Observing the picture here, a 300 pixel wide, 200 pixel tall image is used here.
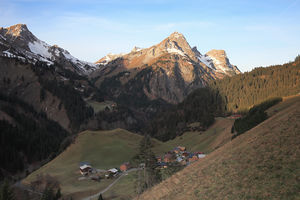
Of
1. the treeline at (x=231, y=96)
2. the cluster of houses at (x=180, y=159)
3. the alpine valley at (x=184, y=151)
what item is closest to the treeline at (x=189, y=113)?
the treeline at (x=231, y=96)

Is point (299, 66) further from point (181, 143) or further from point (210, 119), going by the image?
point (181, 143)

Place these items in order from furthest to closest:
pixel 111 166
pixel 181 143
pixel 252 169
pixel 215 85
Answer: pixel 215 85, pixel 181 143, pixel 111 166, pixel 252 169

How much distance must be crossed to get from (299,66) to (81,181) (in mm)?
152665

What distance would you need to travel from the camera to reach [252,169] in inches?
1001

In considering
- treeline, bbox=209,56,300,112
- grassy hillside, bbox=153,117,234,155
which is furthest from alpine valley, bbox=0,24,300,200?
grassy hillside, bbox=153,117,234,155

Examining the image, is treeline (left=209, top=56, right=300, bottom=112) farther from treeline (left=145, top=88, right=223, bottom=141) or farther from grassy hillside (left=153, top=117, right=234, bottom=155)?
grassy hillside (left=153, top=117, right=234, bottom=155)

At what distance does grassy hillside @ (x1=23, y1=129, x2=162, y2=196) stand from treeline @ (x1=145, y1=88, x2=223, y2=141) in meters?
46.4

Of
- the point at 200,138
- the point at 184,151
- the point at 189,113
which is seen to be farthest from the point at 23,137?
the point at 189,113

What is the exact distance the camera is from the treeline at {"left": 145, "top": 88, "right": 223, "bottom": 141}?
160 meters

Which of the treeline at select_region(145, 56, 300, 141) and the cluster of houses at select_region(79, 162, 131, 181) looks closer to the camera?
the cluster of houses at select_region(79, 162, 131, 181)

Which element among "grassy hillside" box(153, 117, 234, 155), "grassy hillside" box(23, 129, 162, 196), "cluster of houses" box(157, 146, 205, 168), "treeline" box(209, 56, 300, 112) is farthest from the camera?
"treeline" box(209, 56, 300, 112)

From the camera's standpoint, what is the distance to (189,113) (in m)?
174

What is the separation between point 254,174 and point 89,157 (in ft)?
264

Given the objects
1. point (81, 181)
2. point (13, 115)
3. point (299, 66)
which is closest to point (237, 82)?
point (299, 66)
